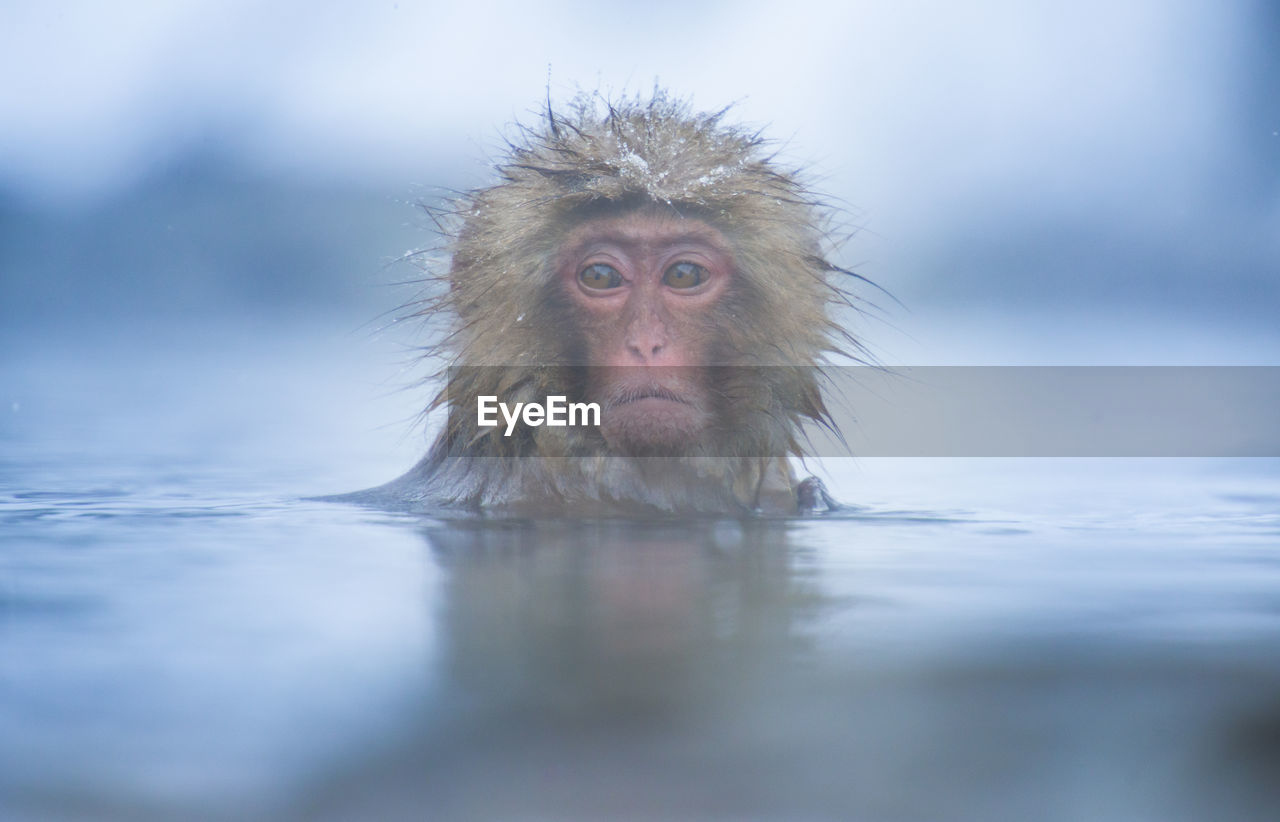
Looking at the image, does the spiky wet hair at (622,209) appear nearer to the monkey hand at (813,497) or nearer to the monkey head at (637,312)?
the monkey head at (637,312)

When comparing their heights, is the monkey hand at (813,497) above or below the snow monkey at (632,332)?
below

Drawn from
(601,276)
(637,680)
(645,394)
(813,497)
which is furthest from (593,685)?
(813,497)

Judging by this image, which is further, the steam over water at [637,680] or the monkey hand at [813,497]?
the monkey hand at [813,497]

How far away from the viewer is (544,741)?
0.95 m

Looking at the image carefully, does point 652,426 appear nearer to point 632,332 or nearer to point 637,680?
point 632,332

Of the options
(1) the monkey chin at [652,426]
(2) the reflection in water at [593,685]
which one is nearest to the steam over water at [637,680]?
(2) the reflection in water at [593,685]

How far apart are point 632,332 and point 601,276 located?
0.83 ft

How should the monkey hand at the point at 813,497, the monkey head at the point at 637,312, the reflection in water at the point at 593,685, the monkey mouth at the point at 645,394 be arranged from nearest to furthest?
the reflection in water at the point at 593,685 < the monkey mouth at the point at 645,394 < the monkey head at the point at 637,312 < the monkey hand at the point at 813,497

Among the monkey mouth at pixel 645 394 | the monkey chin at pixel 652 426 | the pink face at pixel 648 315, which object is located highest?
the pink face at pixel 648 315

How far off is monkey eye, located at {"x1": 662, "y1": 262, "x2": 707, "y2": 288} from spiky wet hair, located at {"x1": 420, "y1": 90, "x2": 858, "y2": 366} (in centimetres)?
14

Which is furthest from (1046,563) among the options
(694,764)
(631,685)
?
(694,764)

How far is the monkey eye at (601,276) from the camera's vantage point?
8.87ft

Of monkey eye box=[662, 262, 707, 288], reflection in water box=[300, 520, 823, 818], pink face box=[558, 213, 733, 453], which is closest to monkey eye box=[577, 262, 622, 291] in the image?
pink face box=[558, 213, 733, 453]

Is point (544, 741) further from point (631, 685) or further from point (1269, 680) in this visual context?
point (1269, 680)
